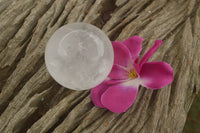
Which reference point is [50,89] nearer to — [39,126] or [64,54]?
[39,126]

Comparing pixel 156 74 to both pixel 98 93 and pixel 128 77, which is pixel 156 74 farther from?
pixel 98 93

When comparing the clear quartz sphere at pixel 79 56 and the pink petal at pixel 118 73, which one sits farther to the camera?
the pink petal at pixel 118 73

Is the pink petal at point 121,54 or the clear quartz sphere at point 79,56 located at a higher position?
the clear quartz sphere at point 79,56

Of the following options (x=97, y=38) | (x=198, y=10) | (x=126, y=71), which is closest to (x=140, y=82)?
(x=126, y=71)

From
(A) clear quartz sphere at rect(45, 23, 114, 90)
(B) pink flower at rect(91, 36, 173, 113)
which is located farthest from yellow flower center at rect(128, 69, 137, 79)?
(A) clear quartz sphere at rect(45, 23, 114, 90)

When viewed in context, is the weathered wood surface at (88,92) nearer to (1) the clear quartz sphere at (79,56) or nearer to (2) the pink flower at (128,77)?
(2) the pink flower at (128,77)

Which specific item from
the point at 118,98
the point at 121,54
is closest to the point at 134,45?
the point at 121,54

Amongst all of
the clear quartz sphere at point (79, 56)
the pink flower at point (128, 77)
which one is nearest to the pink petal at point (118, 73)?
the pink flower at point (128, 77)
